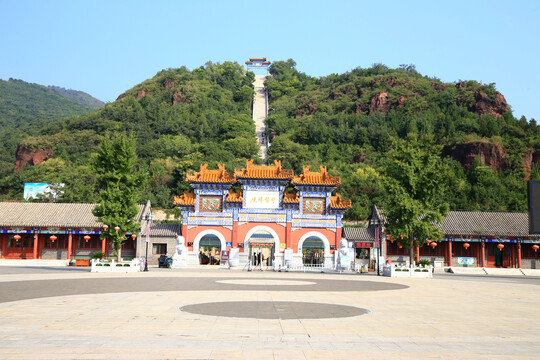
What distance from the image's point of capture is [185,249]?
149 ft

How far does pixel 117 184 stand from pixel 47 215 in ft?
68.3

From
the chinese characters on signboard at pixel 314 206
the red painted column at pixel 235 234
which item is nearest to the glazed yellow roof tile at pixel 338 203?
the chinese characters on signboard at pixel 314 206

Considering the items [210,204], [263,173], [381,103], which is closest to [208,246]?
[210,204]

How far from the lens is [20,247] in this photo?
55469 millimetres

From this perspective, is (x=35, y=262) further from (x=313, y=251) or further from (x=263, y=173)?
(x=313, y=251)

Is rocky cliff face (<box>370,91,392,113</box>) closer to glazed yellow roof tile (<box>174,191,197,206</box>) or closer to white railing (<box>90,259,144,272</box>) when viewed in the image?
glazed yellow roof tile (<box>174,191,197,206</box>)

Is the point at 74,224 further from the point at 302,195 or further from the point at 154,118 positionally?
the point at 154,118

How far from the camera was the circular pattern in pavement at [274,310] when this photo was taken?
14.5 meters

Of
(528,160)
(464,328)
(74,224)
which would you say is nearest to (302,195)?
(74,224)

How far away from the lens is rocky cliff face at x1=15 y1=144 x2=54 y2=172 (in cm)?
11300

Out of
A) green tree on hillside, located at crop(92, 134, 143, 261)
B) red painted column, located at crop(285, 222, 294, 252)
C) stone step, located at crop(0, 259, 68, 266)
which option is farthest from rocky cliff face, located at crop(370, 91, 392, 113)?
green tree on hillside, located at crop(92, 134, 143, 261)

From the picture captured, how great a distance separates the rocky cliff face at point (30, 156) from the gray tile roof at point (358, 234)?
8026 cm

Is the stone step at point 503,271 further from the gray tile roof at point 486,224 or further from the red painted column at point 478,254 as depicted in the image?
the gray tile roof at point 486,224

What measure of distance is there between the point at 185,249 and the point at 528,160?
238ft
